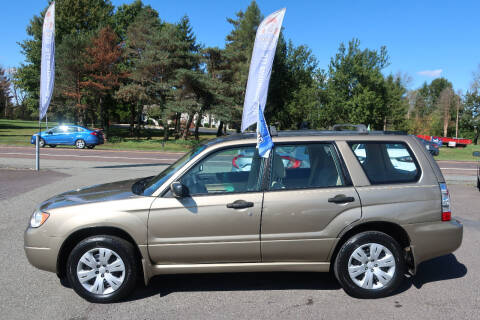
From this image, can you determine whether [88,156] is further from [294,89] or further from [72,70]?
[294,89]

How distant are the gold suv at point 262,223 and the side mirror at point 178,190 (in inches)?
0.4

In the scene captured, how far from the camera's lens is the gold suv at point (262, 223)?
3.88 metres

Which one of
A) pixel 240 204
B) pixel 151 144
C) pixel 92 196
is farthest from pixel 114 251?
pixel 151 144

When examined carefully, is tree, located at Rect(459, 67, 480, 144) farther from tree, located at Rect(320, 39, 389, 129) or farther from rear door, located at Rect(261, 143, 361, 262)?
rear door, located at Rect(261, 143, 361, 262)

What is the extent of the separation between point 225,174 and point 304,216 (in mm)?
1150

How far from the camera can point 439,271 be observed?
484 cm

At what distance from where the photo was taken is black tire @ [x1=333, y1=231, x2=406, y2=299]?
4004 millimetres

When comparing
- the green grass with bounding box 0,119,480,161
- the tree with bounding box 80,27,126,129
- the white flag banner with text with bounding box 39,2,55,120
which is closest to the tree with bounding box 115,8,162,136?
the tree with bounding box 80,27,126,129

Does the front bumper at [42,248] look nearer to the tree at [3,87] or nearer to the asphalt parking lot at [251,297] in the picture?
the asphalt parking lot at [251,297]

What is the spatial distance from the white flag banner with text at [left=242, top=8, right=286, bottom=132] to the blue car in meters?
20.7

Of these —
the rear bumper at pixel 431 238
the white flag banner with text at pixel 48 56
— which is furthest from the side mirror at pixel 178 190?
the white flag banner with text at pixel 48 56

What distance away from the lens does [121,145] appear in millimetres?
30828

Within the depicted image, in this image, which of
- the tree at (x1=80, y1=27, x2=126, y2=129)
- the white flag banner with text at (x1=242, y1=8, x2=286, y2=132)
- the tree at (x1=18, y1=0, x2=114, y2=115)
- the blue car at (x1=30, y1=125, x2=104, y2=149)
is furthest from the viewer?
the tree at (x1=18, y1=0, x2=114, y2=115)

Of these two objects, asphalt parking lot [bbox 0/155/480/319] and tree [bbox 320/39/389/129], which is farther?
tree [bbox 320/39/389/129]
